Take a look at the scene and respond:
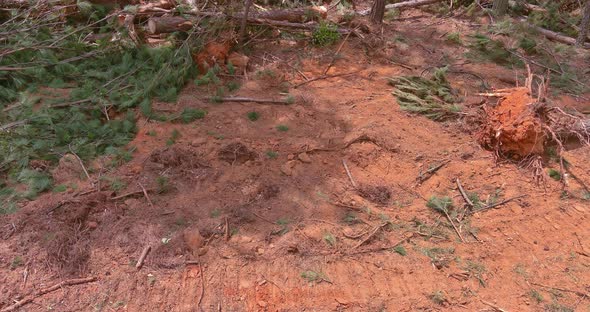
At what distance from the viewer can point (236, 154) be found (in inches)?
154

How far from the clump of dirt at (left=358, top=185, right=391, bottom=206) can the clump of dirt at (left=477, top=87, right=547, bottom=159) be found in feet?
3.68

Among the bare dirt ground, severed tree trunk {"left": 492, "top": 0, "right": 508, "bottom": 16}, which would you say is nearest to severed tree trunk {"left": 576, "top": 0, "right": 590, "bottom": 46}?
severed tree trunk {"left": 492, "top": 0, "right": 508, "bottom": 16}

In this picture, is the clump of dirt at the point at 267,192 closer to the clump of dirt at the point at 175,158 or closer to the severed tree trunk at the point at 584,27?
the clump of dirt at the point at 175,158

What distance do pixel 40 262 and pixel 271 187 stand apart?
1697 mm

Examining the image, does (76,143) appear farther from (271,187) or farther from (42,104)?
(271,187)

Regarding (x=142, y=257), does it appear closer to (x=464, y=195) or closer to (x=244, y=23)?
(x=464, y=195)

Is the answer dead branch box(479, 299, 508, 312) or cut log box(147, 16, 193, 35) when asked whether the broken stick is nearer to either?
dead branch box(479, 299, 508, 312)

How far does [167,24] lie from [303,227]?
3213 mm

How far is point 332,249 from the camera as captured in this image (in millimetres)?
3234

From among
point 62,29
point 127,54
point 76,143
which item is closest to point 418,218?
point 76,143

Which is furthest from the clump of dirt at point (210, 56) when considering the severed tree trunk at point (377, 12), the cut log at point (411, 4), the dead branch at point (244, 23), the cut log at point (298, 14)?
the cut log at point (411, 4)

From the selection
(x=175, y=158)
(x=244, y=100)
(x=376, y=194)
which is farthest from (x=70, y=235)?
(x=376, y=194)

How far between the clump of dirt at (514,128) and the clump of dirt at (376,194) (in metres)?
1.12

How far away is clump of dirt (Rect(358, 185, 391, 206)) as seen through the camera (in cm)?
366
